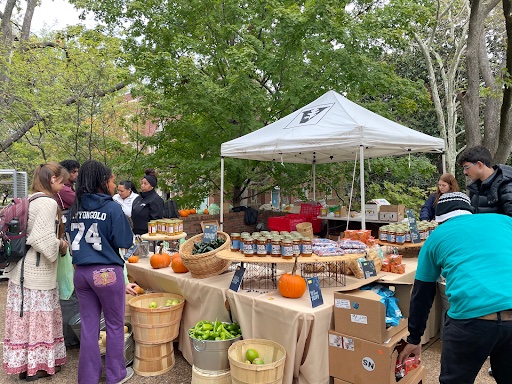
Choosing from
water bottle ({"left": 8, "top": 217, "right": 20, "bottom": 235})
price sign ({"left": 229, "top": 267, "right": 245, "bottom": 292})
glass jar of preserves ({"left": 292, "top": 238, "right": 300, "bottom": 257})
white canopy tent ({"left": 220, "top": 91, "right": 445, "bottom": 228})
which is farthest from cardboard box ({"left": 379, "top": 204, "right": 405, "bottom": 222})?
water bottle ({"left": 8, "top": 217, "right": 20, "bottom": 235})

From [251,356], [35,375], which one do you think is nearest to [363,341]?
[251,356]

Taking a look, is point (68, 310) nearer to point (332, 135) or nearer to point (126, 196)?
point (126, 196)

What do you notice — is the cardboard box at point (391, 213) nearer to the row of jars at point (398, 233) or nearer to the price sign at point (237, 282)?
the row of jars at point (398, 233)

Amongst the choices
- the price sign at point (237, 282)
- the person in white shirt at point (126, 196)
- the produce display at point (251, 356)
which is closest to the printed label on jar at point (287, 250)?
the price sign at point (237, 282)

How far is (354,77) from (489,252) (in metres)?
7.37

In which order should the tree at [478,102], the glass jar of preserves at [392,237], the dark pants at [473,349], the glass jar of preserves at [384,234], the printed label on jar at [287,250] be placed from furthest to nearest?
the tree at [478,102], the glass jar of preserves at [384,234], the glass jar of preserves at [392,237], the printed label on jar at [287,250], the dark pants at [473,349]

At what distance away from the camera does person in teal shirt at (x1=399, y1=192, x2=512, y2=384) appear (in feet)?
5.61

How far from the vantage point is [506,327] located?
169 cm

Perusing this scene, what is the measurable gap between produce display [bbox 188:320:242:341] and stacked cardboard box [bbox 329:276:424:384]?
841 mm

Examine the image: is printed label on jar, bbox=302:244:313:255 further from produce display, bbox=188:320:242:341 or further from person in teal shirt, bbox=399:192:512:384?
person in teal shirt, bbox=399:192:512:384

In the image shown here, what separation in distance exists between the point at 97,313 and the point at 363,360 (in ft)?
7.18

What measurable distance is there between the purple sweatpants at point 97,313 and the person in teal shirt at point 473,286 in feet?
8.00

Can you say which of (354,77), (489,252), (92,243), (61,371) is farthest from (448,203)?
(354,77)

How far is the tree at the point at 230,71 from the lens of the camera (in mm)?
7996
